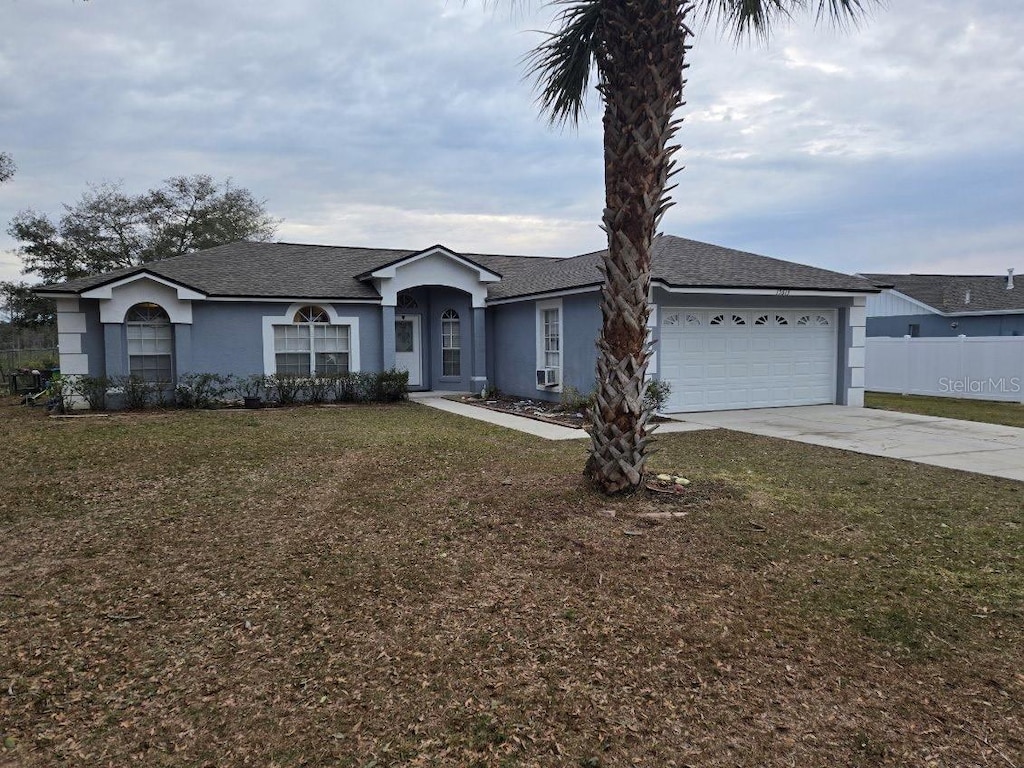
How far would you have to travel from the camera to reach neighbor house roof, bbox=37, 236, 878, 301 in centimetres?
1467

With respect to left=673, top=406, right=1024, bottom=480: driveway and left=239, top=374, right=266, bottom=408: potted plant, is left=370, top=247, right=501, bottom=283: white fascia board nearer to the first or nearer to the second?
left=239, top=374, right=266, bottom=408: potted plant

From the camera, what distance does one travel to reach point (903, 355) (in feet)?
66.1

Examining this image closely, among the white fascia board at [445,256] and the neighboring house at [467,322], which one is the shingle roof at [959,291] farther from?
the white fascia board at [445,256]

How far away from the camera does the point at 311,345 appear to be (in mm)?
17656

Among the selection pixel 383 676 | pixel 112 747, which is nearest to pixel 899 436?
pixel 383 676

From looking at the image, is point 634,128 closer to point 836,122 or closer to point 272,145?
point 836,122

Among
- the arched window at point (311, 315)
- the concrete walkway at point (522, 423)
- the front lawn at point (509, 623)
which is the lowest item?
the front lawn at point (509, 623)

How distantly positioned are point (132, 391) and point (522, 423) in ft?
30.2

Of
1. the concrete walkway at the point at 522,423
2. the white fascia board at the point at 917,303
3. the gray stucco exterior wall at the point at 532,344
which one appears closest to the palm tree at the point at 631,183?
the concrete walkway at the point at 522,423

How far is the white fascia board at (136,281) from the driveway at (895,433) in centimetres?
1148

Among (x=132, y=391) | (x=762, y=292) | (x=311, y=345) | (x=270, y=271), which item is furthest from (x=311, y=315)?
(x=762, y=292)

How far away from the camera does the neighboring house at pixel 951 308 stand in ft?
87.3

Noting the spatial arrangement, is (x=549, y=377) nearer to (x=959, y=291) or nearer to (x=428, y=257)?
(x=428, y=257)

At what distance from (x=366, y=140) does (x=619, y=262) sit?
1315 centimetres
